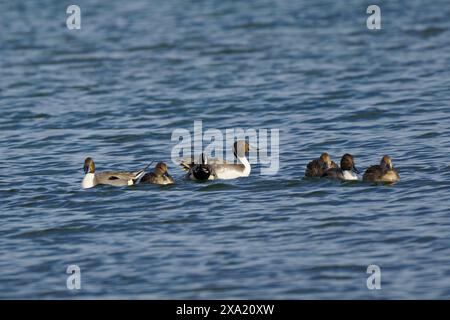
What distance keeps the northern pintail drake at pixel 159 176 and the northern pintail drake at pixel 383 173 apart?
8.55 feet

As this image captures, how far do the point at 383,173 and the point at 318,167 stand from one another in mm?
958

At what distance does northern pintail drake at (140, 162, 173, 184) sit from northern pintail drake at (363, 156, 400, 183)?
103 inches

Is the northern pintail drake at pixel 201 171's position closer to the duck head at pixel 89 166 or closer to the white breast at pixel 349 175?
the duck head at pixel 89 166

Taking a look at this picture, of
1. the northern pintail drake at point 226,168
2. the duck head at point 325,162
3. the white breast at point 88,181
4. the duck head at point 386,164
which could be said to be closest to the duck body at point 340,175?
the duck head at point 325,162

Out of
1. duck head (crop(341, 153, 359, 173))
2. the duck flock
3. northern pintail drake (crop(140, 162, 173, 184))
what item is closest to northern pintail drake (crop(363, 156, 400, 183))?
the duck flock

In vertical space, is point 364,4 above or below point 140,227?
above

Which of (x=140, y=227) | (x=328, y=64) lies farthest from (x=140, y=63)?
(x=140, y=227)

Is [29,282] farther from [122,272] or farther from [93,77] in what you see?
[93,77]

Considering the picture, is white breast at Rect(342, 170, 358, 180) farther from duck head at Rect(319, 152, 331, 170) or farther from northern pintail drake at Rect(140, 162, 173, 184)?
northern pintail drake at Rect(140, 162, 173, 184)

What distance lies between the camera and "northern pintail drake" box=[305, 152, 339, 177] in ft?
46.2

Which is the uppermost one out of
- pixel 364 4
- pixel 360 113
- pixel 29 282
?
pixel 364 4

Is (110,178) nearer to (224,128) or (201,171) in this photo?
(201,171)

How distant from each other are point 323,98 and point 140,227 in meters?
8.86

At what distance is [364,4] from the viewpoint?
32.1 meters
